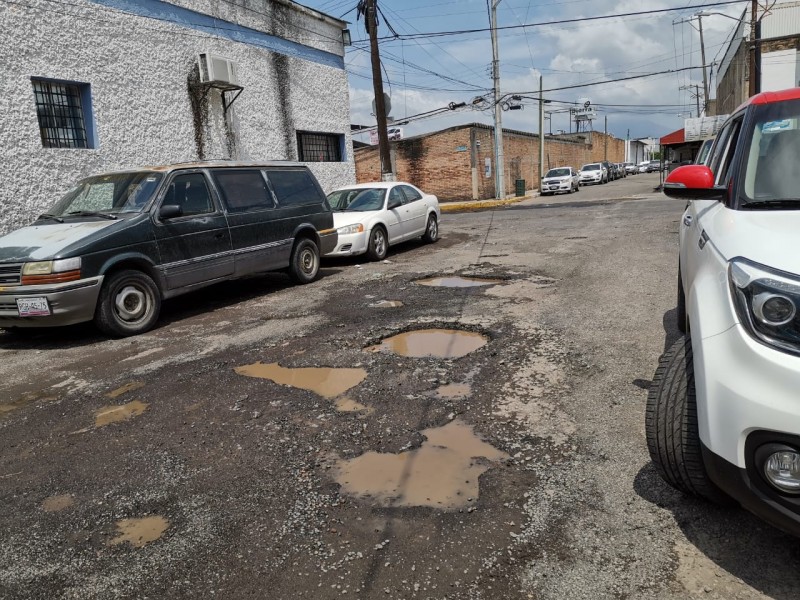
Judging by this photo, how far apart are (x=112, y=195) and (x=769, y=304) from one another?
714 cm

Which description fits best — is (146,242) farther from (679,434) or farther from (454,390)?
(679,434)

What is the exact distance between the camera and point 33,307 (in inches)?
238

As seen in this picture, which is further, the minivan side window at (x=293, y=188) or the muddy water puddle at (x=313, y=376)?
the minivan side window at (x=293, y=188)

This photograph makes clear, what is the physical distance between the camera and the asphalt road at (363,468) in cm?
243

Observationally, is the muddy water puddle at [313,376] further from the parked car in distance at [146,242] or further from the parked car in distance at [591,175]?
the parked car in distance at [591,175]

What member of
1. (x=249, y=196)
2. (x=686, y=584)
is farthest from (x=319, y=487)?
(x=249, y=196)

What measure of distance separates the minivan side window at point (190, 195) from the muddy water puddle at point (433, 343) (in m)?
3.37

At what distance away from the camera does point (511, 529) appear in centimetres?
267

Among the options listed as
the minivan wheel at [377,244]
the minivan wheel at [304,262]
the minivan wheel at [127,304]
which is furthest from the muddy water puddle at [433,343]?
the minivan wheel at [377,244]

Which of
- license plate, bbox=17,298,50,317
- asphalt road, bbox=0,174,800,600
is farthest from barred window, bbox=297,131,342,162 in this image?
license plate, bbox=17,298,50,317

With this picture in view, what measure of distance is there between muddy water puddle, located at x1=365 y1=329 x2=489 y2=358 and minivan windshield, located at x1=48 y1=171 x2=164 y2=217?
3.53 meters

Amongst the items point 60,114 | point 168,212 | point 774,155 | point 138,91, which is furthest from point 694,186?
point 138,91

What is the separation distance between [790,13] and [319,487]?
150ft

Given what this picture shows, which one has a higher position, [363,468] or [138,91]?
[138,91]
